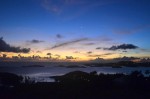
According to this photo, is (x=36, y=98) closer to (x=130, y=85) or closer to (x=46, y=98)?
(x=46, y=98)

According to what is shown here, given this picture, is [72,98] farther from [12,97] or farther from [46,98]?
[12,97]

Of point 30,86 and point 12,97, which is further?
point 30,86

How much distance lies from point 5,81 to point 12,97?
49.6 feet

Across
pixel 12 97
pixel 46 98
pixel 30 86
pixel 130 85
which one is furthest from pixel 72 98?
pixel 130 85

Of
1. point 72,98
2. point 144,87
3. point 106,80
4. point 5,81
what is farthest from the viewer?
point 5,81

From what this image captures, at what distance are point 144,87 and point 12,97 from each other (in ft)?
Result: 55.3

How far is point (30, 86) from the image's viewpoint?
94.0ft

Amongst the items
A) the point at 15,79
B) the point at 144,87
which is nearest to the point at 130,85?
the point at 144,87

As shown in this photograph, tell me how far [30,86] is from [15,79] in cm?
881

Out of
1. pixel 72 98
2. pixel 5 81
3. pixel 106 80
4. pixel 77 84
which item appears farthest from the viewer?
pixel 5 81

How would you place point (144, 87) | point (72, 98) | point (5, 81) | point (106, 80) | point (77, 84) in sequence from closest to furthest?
point (72, 98) < point (144, 87) < point (77, 84) < point (106, 80) < point (5, 81)

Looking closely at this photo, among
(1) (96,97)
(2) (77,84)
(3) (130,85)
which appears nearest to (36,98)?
(1) (96,97)

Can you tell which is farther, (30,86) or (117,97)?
(30,86)

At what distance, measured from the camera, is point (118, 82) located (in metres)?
31.3
